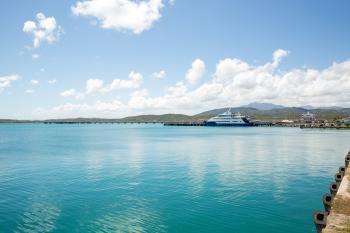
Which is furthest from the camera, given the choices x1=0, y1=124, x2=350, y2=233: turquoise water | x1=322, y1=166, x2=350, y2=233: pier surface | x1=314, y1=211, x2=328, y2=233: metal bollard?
x1=0, y1=124, x2=350, y2=233: turquoise water

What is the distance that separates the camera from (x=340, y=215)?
51.4 feet

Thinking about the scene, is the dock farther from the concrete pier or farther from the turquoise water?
the turquoise water

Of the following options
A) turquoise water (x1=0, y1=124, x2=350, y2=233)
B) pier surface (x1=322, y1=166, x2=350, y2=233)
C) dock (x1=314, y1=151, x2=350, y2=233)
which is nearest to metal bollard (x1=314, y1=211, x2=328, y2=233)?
dock (x1=314, y1=151, x2=350, y2=233)

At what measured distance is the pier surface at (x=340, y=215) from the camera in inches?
546

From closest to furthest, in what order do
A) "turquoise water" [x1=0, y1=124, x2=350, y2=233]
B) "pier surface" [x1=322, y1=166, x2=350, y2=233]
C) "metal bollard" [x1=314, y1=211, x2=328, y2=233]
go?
"pier surface" [x1=322, y1=166, x2=350, y2=233]
"metal bollard" [x1=314, y1=211, x2=328, y2=233]
"turquoise water" [x1=0, y1=124, x2=350, y2=233]

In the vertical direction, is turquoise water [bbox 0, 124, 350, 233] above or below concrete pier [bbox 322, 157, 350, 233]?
below

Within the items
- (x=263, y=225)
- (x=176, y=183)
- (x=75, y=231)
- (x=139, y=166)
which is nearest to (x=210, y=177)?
(x=176, y=183)

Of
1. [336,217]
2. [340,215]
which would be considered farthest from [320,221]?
[340,215]

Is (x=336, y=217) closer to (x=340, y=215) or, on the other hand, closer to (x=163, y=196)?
(x=340, y=215)

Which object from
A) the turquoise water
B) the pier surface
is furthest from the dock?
the turquoise water

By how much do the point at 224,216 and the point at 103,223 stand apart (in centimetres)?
859

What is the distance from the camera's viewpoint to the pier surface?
13875 millimetres

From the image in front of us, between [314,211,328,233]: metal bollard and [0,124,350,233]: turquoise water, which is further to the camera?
[0,124,350,233]: turquoise water

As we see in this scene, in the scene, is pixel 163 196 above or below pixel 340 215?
below
